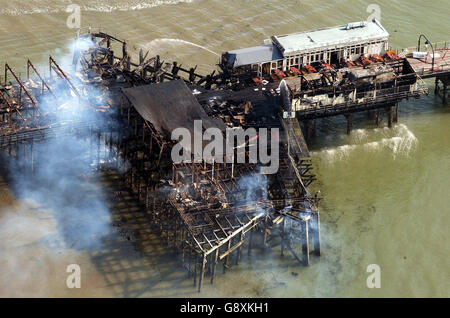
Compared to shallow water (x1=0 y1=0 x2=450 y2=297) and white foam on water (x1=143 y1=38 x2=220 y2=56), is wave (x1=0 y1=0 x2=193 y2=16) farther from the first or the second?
white foam on water (x1=143 y1=38 x2=220 y2=56)

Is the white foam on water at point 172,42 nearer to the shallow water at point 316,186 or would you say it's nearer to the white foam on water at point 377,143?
the shallow water at point 316,186

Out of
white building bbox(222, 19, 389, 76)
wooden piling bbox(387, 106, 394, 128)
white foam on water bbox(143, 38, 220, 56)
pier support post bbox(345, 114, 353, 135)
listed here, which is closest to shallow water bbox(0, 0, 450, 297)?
white foam on water bbox(143, 38, 220, 56)

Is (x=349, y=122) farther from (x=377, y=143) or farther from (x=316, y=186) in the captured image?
(x=316, y=186)

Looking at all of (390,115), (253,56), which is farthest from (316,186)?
(253,56)

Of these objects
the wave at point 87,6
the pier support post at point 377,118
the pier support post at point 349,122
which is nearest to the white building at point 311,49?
the pier support post at point 377,118
